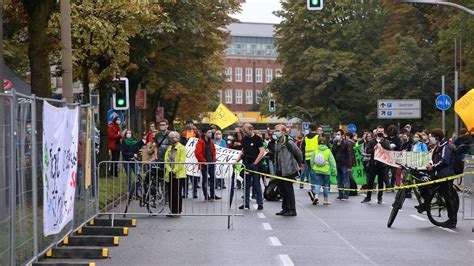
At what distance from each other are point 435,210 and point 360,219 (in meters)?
1.72

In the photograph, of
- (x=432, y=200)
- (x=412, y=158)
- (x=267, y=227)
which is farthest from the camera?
(x=412, y=158)

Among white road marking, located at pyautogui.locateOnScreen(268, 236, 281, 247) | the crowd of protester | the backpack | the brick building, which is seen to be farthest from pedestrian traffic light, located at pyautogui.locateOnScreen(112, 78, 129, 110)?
the brick building

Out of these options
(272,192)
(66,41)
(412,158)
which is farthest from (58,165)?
(412,158)

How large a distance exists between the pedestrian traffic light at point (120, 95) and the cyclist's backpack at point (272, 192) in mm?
4985

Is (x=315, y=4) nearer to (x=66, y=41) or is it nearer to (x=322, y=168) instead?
(x=322, y=168)

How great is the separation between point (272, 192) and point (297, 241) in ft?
26.9

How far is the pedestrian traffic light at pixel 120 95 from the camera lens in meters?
23.5

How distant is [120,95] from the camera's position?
2366 centimetres

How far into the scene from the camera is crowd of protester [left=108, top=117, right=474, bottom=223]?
16.1 metres

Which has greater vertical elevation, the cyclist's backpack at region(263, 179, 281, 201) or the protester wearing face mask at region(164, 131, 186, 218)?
the protester wearing face mask at region(164, 131, 186, 218)

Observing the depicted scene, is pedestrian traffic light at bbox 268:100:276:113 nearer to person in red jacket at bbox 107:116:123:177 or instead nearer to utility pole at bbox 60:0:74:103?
person in red jacket at bbox 107:116:123:177

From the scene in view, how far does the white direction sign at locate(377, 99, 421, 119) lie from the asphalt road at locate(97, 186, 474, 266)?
2816cm

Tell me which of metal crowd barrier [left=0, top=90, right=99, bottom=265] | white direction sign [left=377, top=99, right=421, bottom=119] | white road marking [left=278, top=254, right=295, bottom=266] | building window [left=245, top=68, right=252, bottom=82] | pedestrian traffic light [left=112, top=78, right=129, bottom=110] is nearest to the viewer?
metal crowd barrier [left=0, top=90, right=99, bottom=265]

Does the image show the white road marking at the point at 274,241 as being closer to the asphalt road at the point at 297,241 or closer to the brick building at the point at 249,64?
the asphalt road at the point at 297,241
